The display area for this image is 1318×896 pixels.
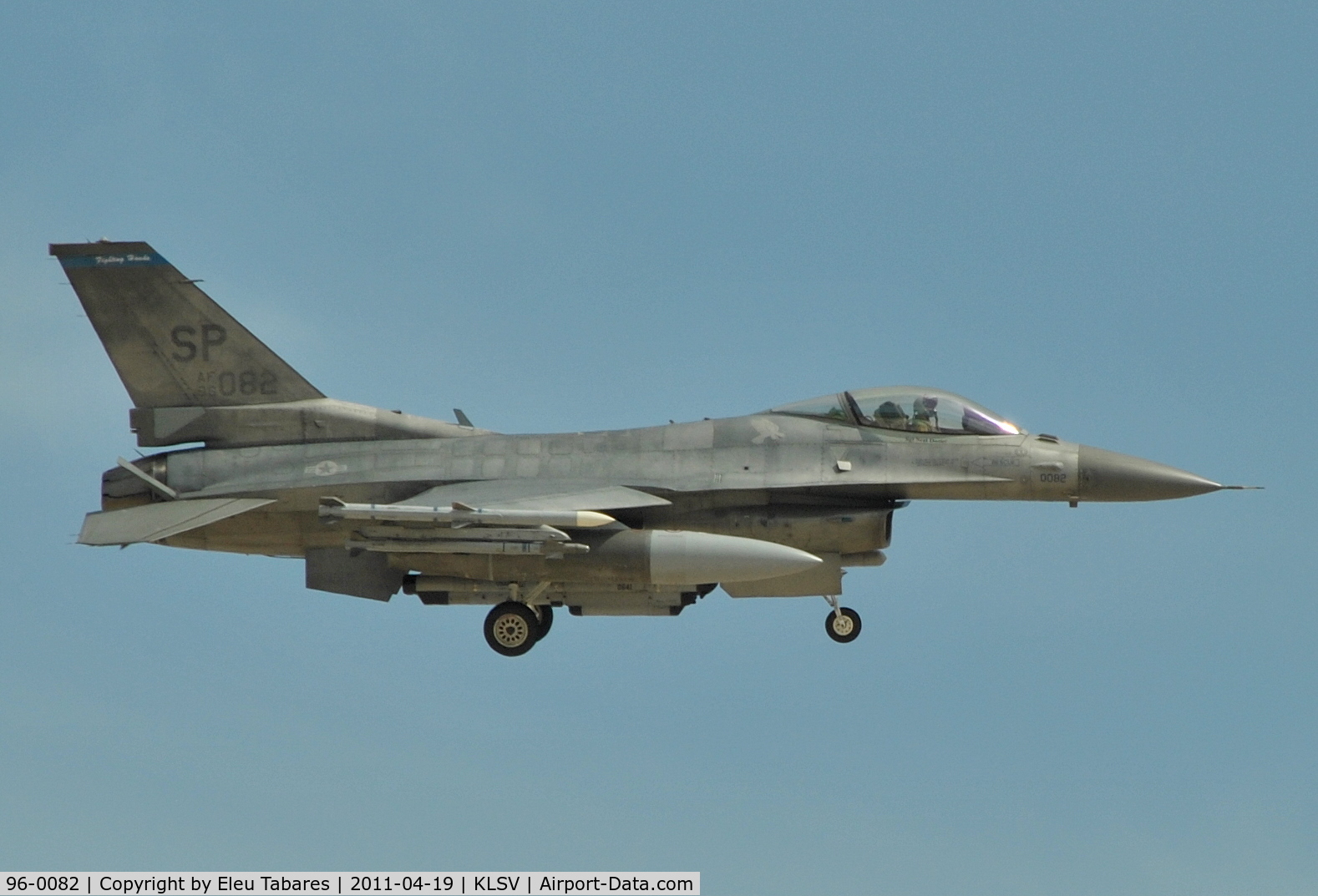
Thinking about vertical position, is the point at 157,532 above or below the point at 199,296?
below

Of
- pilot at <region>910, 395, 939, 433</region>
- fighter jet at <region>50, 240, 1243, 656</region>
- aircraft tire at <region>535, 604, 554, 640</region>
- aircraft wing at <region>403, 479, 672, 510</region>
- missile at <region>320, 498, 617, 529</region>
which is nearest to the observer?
missile at <region>320, 498, 617, 529</region>

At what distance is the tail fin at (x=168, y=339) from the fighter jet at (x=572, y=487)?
60mm

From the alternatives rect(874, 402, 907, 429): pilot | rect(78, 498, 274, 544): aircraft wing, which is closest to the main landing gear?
rect(874, 402, 907, 429): pilot

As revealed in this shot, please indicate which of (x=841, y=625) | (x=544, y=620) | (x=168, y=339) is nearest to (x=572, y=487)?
(x=544, y=620)

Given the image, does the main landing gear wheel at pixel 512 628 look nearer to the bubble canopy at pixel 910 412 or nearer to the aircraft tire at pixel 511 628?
the aircraft tire at pixel 511 628

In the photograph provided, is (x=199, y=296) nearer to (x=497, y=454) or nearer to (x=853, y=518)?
(x=497, y=454)

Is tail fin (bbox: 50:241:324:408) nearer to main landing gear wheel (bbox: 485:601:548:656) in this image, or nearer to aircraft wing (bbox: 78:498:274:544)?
aircraft wing (bbox: 78:498:274:544)

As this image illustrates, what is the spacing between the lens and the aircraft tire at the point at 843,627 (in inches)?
818

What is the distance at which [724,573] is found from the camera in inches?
758

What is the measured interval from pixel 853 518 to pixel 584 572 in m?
3.03

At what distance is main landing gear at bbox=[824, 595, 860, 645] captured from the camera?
20781 millimetres

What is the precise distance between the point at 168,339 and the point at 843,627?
338 inches

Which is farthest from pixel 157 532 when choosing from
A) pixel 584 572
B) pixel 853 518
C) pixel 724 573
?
pixel 853 518

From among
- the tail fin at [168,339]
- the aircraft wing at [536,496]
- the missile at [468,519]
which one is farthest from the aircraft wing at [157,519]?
the aircraft wing at [536,496]
